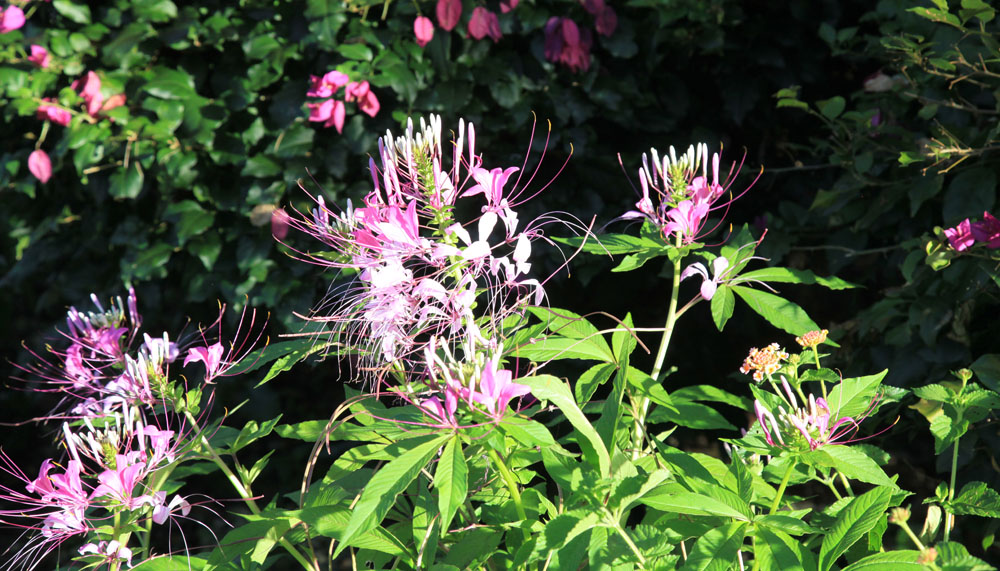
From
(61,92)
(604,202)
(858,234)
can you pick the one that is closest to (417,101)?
(604,202)

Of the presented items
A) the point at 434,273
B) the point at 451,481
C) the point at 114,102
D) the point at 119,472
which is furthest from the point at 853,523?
the point at 114,102

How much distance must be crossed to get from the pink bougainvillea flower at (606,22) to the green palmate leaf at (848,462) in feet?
6.28

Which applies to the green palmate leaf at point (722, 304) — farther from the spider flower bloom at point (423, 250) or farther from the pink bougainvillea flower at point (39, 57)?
the pink bougainvillea flower at point (39, 57)

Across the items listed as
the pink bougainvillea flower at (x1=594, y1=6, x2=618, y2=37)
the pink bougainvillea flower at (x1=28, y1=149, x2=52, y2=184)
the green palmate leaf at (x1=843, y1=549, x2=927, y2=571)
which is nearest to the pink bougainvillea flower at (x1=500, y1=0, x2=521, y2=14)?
the pink bougainvillea flower at (x1=594, y1=6, x2=618, y2=37)

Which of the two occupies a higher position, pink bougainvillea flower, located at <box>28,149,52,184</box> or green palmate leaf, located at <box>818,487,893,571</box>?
pink bougainvillea flower, located at <box>28,149,52,184</box>

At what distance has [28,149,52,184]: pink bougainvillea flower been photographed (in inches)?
116

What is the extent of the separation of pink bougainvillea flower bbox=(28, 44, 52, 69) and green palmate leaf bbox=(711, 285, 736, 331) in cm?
255

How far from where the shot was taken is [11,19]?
2.89 m

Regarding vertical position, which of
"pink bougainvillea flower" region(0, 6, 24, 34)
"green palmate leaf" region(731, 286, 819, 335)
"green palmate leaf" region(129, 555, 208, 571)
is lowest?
"green palmate leaf" region(129, 555, 208, 571)

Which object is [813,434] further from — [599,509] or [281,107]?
[281,107]

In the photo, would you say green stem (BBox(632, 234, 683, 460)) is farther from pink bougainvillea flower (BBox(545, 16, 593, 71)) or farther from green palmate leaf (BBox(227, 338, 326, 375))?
pink bougainvillea flower (BBox(545, 16, 593, 71))

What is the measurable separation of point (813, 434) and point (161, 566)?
3.27 feet

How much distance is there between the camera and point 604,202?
2889mm

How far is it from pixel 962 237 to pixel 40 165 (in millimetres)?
2897
